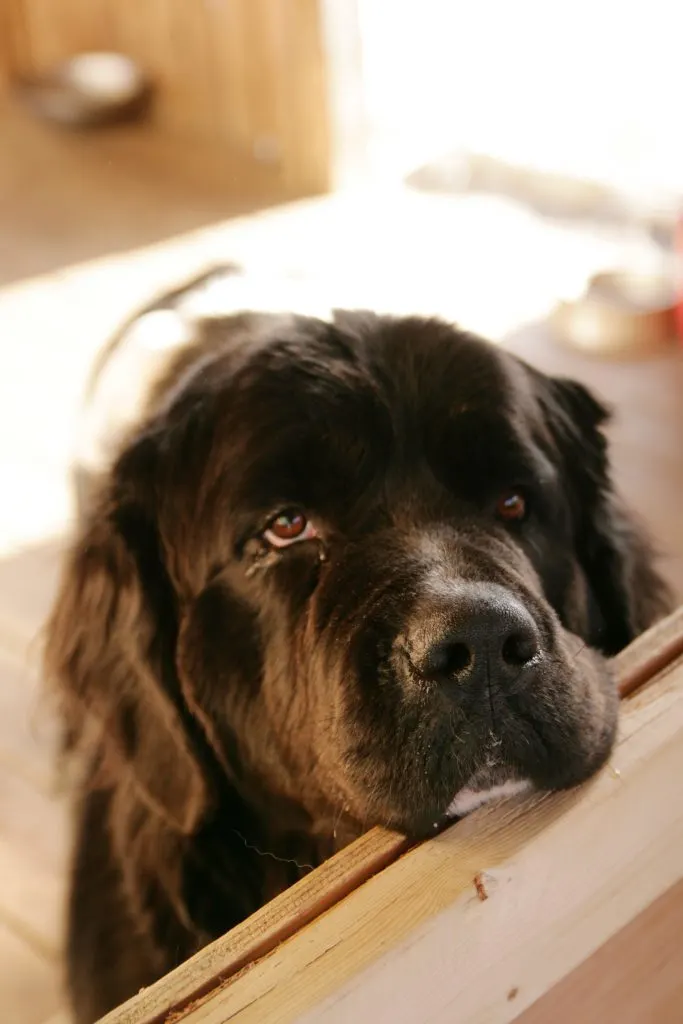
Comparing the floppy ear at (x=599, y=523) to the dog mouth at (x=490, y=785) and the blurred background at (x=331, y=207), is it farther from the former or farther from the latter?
the dog mouth at (x=490, y=785)

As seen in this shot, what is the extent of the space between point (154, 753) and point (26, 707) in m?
0.77

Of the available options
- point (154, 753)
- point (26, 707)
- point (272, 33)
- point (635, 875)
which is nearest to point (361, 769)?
point (635, 875)

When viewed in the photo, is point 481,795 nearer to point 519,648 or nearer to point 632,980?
point 519,648

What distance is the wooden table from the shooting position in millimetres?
937

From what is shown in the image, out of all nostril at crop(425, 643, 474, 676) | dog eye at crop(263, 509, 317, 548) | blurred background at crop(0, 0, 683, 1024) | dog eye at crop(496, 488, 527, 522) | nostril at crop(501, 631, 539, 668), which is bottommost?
blurred background at crop(0, 0, 683, 1024)

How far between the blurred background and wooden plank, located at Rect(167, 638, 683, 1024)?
0.68 m

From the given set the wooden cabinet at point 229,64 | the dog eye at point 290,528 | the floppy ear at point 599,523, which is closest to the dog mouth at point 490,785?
the dog eye at point 290,528

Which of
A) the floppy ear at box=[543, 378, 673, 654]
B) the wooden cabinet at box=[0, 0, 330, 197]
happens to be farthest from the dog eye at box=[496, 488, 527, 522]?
the wooden cabinet at box=[0, 0, 330, 197]

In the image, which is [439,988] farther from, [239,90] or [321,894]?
[239,90]

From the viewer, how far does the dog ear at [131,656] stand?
1405mm

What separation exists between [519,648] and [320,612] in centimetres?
24

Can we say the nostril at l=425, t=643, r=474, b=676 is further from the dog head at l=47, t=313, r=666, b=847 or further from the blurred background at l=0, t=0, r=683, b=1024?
the blurred background at l=0, t=0, r=683, b=1024

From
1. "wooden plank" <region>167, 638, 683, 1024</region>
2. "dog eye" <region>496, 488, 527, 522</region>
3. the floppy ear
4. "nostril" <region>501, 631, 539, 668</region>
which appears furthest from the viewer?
the floppy ear

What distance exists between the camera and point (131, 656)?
1419 mm
